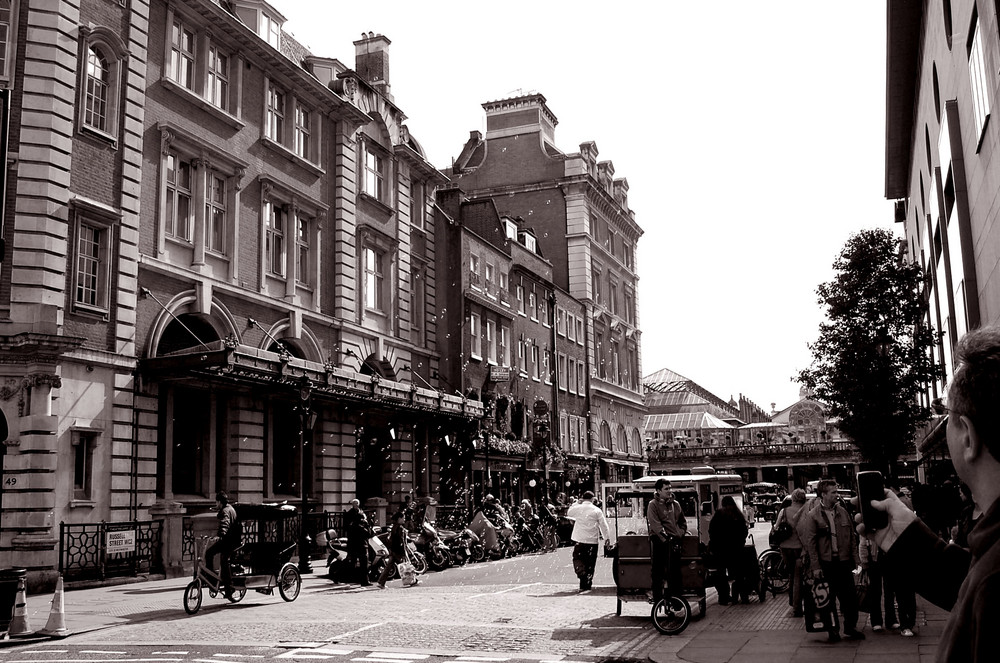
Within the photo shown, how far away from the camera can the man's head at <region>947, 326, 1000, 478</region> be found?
2264 mm

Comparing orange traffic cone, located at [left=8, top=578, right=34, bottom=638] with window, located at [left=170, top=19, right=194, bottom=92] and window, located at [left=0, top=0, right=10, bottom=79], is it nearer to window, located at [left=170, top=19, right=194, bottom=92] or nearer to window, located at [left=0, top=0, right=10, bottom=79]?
window, located at [left=0, top=0, right=10, bottom=79]

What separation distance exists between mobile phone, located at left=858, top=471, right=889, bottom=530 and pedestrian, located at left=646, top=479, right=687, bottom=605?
32.1 feet

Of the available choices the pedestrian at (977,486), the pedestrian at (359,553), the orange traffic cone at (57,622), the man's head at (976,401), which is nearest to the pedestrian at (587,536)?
the pedestrian at (359,553)

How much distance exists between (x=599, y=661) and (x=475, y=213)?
38.1m

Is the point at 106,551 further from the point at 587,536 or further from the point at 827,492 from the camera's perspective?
the point at 827,492

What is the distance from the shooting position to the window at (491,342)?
42934 millimetres

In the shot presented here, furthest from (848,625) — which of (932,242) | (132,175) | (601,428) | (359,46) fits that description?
(601,428)

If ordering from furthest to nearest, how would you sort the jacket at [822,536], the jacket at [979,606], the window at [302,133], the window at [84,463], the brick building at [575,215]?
the brick building at [575,215] → the window at [302,133] → the window at [84,463] → the jacket at [822,536] → the jacket at [979,606]

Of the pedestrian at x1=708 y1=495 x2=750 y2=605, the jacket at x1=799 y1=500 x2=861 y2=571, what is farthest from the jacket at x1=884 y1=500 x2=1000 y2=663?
the pedestrian at x1=708 y1=495 x2=750 y2=605

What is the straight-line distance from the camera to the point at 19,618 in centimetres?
1327

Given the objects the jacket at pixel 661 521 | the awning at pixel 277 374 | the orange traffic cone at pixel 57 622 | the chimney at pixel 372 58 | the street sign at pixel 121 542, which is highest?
the chimney at pixel 372 58

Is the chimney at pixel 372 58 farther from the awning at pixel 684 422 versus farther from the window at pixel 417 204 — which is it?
the awning at pixel 684 422

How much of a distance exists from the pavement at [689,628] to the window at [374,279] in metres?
16.1

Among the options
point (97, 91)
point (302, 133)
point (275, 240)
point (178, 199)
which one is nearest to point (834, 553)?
point (97, 91)
